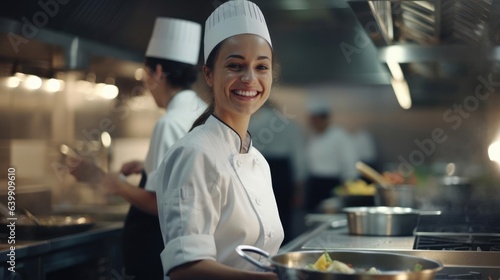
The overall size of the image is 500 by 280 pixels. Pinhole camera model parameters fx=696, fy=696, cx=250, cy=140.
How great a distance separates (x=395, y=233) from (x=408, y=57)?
0.84 m

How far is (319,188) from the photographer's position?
607 centimetres

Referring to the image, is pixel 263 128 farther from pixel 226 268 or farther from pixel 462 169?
pixel 226 268

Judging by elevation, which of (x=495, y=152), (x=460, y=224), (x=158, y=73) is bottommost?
(x=460, y=224)

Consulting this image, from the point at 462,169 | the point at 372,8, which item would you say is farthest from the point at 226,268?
the point at 462,169

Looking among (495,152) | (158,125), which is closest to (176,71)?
(158,125)

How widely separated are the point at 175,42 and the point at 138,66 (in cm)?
139

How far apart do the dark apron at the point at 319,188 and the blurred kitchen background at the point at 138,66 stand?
1.02 metres

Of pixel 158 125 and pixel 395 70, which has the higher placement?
pixel 395 70

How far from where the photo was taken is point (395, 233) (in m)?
2.25

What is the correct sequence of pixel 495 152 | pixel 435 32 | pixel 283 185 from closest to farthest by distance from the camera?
pixel 435 32 < pixel 495 152 < pixel 283 185

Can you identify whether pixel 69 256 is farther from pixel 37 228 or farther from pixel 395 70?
pixel 395 70

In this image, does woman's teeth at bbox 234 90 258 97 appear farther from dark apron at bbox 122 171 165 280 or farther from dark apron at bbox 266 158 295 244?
dark apron at bbox 266 158 295 244

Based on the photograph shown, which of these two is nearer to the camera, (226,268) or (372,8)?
(226,268)

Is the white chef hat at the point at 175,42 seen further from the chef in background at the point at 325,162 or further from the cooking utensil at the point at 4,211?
the chef in background at the point at 325,162
